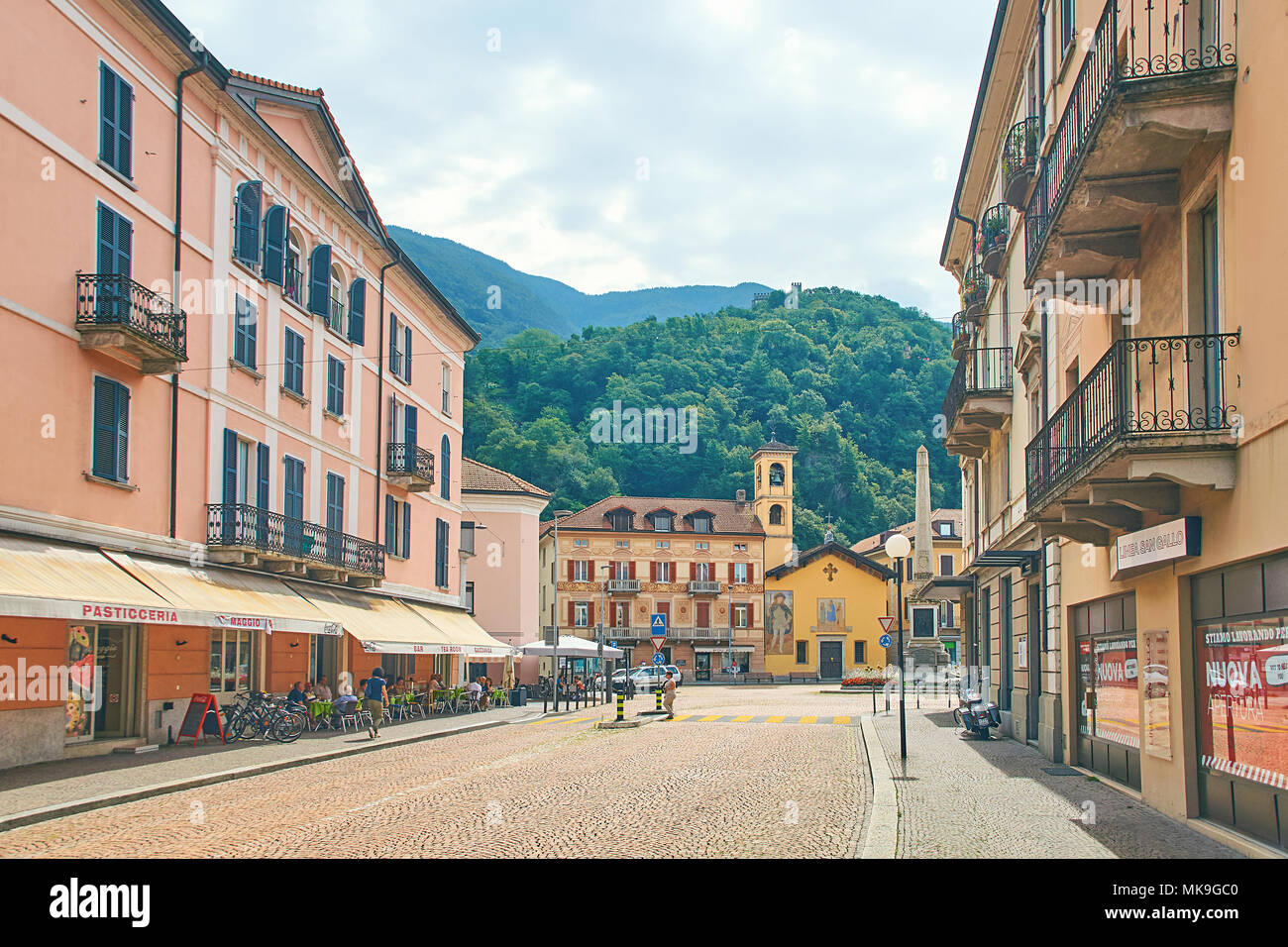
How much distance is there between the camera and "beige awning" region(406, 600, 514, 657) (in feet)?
117

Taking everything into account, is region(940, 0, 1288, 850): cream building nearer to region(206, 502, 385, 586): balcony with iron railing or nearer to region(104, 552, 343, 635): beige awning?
region(104, 552, 343, 635): beige awning

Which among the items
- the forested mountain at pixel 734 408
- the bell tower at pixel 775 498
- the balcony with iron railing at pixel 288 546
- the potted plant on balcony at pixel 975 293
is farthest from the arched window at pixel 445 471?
the forested mountain at pixel 734 408

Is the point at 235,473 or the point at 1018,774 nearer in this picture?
the point at 1018,774

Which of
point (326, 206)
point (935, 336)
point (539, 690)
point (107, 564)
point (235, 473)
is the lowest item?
point (539, 690)

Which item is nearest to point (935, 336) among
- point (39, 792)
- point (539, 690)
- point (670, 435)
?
point (670, 435)

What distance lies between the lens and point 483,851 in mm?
10055

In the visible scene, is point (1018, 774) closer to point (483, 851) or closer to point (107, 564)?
point (483, 851)

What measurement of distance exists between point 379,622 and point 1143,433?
74.6 feet

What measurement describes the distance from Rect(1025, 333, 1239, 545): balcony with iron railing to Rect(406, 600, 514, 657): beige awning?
77.9ft

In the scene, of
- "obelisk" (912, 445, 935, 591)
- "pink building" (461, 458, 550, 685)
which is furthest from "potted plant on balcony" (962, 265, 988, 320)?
"pink building" (461, 458, 550, 685)

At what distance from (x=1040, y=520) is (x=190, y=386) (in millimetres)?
15642

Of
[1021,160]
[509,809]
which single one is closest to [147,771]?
[509,809]

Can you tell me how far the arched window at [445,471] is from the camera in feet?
135
